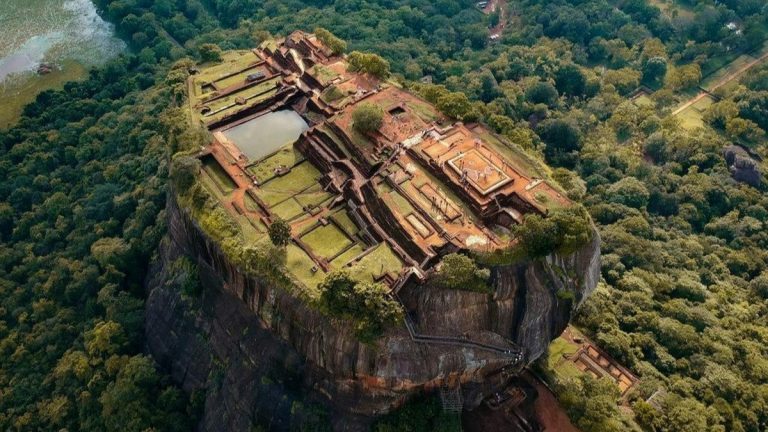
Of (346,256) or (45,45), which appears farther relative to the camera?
(45,45)

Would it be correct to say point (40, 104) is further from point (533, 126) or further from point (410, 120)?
point (533, 126)

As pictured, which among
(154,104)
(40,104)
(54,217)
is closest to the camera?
(54,217)

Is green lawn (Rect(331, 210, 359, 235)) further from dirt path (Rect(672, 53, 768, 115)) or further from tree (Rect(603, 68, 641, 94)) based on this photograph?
dirt path (Rect(672, 53, 768, 115))

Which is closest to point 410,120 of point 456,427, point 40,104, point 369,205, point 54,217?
point 369,205

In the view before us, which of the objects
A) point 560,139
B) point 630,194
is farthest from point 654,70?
point 630,194

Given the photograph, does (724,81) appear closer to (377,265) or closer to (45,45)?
(377,265)

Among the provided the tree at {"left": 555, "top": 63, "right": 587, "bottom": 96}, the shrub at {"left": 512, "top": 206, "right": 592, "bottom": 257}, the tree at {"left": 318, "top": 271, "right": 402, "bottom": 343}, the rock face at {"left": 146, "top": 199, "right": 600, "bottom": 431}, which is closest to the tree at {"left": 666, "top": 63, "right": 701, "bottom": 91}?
the tree at {"left": 555, "top": 63, "right": 587, "bottom": 96}
